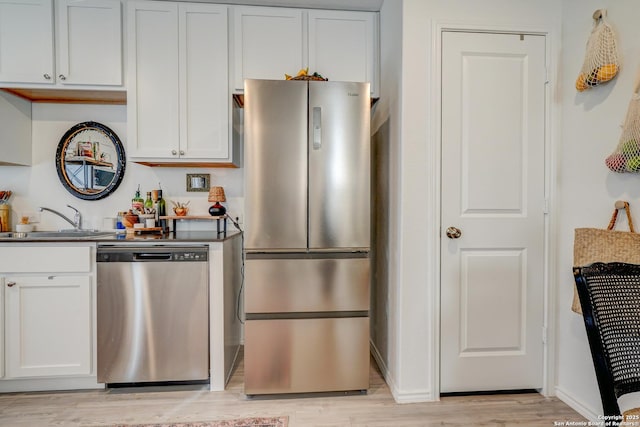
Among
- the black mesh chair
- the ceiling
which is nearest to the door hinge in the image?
the ceiling

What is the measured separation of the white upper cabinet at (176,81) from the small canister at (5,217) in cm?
113

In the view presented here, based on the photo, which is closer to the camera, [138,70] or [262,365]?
[262,365]

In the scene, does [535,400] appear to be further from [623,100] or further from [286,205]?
[286,205]

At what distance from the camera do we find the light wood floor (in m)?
1.74

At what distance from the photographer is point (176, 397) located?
6.38ft

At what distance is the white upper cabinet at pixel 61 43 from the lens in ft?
6.96

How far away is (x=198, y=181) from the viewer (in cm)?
257

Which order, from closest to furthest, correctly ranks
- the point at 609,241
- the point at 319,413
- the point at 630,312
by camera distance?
the point at 630,312
the point at 609,241
the point at 319,413

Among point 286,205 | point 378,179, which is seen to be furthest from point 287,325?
point 378,179

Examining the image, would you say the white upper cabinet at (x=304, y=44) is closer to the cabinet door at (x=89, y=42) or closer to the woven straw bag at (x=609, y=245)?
the cabinet door at (x=89, y=42)

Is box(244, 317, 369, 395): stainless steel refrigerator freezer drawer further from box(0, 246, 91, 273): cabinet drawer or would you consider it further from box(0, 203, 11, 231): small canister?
box(0, 203, 11, 231): small canister

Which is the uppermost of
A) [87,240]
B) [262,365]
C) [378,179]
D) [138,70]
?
[138,70]

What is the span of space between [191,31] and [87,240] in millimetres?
1576

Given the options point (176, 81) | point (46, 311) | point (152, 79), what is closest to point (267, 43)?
point (176, 81)
